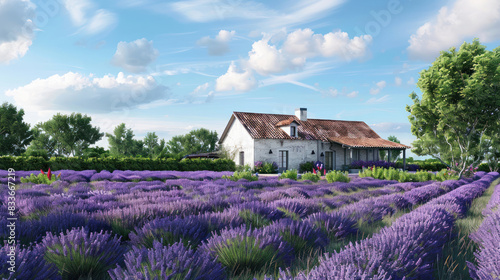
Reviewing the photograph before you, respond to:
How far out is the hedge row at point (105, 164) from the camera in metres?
20.9

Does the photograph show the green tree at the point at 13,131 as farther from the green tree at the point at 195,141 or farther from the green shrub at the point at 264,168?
the green shrub at the point at 264,168

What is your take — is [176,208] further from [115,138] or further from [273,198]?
[115,138]

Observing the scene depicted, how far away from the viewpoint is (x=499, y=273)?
218 centimetres

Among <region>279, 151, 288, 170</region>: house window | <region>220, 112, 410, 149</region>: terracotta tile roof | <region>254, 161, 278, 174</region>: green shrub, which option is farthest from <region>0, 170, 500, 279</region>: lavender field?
<region>279, 151, 288, 170</region>: house window

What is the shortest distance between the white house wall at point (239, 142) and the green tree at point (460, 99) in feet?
44.3

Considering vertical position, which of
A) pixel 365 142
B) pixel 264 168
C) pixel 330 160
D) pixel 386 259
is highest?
pixel 365 142

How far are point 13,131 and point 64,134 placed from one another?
22.9ft

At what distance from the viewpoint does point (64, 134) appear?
55406 millimetres

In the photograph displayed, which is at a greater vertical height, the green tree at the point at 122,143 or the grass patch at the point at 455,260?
the green tree at the point at 122,143

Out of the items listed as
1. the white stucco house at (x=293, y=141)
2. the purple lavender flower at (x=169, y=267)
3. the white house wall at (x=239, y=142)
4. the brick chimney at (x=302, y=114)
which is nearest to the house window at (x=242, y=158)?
the white stucco house at (x=293, y=141)

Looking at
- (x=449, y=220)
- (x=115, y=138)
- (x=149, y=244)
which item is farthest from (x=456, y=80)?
(x=115, y=138)

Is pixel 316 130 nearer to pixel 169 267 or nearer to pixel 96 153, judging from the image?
pixel 96 153

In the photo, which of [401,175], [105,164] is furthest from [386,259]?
[105,164]

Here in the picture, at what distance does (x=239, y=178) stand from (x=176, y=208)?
351 inches
